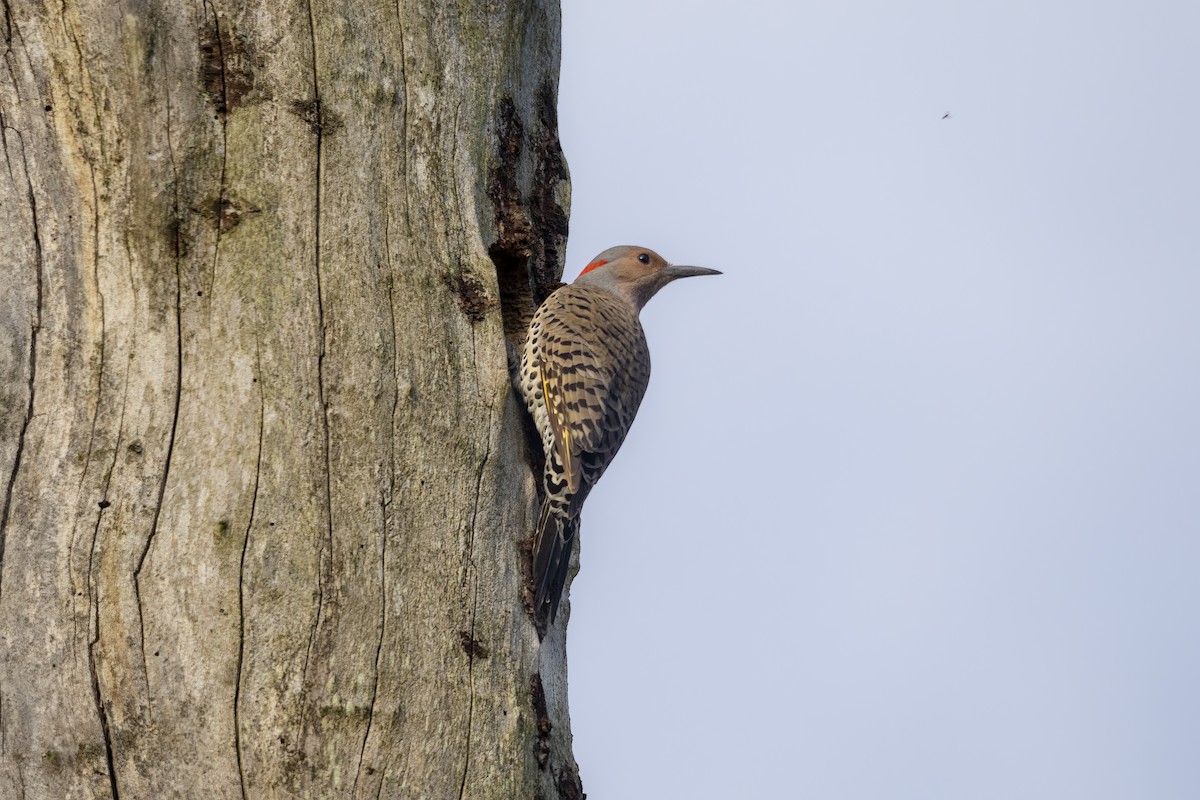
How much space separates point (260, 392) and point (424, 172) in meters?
0.75

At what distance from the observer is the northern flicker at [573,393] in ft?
11.5

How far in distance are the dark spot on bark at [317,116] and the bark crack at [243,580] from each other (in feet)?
1.76

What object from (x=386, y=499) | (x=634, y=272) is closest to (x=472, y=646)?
(x=386, y=499)

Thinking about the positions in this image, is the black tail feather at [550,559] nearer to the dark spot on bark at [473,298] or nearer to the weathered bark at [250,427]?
the weathered bark at [250,427]

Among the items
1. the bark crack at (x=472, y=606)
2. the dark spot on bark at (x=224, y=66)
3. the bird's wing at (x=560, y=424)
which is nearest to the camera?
the bark crack at (x=472, y=606)

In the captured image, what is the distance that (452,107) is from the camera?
3.42 meters

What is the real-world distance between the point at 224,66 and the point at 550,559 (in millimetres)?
→ 1472

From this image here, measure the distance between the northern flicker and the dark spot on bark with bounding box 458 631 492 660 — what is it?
10.3 inches

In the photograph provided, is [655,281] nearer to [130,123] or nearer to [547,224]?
[547,224]

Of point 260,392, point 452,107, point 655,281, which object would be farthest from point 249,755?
point 655,281

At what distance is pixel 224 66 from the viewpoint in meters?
3.11

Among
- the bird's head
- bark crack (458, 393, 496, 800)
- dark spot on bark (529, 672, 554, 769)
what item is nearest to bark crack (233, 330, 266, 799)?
bark crack (458, 393, 496, 800)

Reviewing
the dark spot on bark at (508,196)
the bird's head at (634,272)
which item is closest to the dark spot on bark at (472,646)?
the dark spot on bark at (508,196)

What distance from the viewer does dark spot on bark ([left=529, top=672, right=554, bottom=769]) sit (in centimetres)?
316
